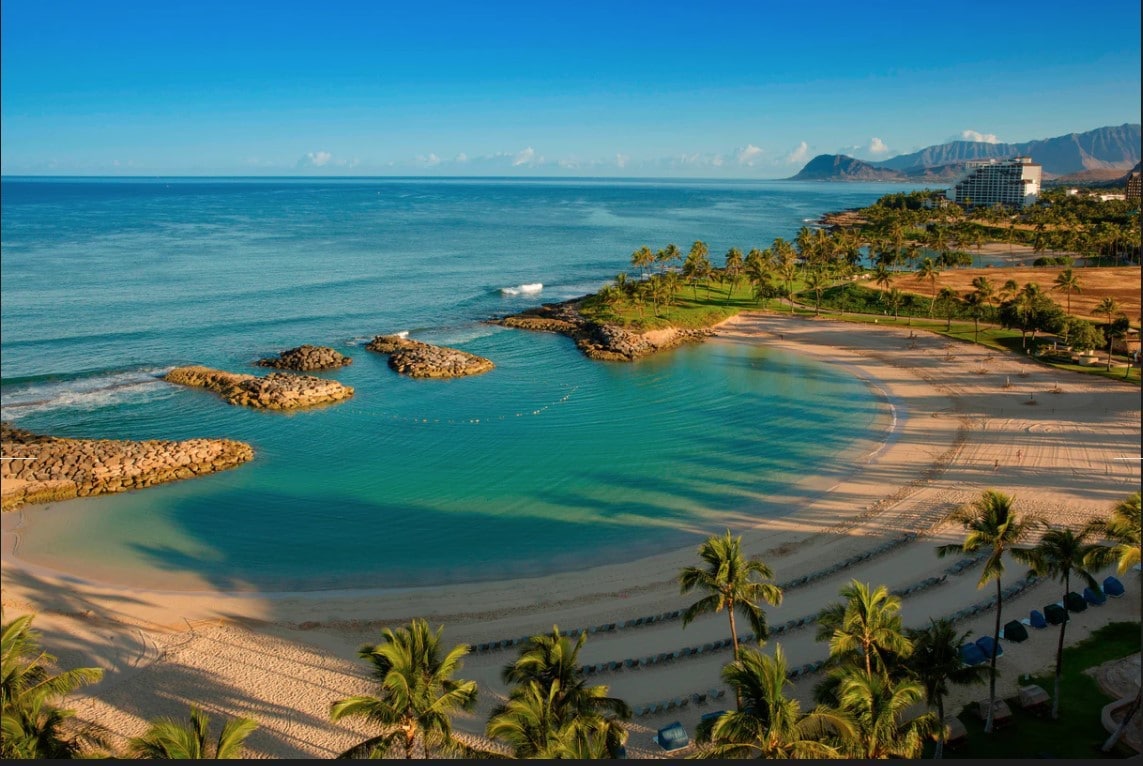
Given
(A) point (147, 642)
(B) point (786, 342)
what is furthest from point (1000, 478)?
(A) point (147, 642)

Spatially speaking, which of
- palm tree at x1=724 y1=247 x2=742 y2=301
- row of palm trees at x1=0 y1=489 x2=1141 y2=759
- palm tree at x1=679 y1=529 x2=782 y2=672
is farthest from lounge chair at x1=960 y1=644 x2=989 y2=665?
palm tree at x1=724 y1=247 x2=742 y2=301

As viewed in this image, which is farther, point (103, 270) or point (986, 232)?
point (986, 232)

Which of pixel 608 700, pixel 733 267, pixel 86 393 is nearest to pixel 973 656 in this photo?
pixel 608 700

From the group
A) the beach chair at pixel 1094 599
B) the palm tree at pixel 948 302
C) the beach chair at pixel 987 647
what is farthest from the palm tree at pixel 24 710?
the palm tree at pixel 948 302

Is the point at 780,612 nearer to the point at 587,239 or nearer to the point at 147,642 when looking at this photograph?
the point at 147,642

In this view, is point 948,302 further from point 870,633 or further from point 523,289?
point 870,633

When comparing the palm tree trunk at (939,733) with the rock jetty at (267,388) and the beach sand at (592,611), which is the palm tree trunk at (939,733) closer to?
the beach sand at (592,611)

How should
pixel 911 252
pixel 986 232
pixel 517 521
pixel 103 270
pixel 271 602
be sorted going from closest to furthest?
pixel 271 602 < pixel 517 521 < pixel 103 270 < pixel 911 252 < pixel 986 232

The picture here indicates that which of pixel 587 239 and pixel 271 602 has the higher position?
pixel 587 239
